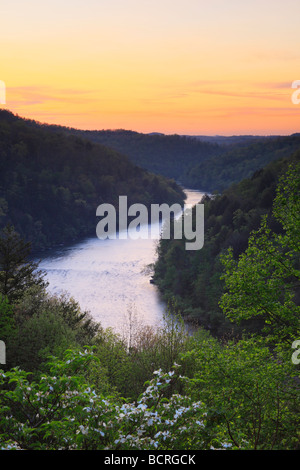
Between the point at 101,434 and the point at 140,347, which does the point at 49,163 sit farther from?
the point at 101,434

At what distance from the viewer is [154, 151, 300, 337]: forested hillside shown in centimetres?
5219

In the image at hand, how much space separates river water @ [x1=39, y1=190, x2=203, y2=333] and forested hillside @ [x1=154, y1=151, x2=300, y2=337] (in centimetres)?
317

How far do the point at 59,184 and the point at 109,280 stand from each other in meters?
77.1

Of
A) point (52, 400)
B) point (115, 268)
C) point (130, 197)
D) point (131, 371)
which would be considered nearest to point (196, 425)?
point (52, 400)

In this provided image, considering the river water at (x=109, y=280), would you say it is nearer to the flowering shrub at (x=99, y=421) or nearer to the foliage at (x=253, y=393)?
the foliage at (x=253, y=393)

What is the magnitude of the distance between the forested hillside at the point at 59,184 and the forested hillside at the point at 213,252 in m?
42.7

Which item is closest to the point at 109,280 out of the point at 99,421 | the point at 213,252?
the point at 213,252

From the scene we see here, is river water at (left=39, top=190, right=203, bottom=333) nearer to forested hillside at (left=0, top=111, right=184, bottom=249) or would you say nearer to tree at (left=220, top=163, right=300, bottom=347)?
forested hillside at (left=0, top=111, right=184, bottom=249)

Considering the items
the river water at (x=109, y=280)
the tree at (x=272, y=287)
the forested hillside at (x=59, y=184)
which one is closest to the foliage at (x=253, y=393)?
the tree at (x=272, y=287)

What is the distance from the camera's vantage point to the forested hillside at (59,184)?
363 ft

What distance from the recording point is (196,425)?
729cm

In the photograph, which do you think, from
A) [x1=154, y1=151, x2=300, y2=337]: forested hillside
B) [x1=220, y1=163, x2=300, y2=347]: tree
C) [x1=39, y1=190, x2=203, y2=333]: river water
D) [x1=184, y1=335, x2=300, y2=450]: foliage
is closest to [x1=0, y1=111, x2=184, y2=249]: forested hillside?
[x1=39, y1=190, x2=203, y2=333]: river water

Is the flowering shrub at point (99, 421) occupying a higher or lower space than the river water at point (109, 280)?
higher

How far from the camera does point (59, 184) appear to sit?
445ft
